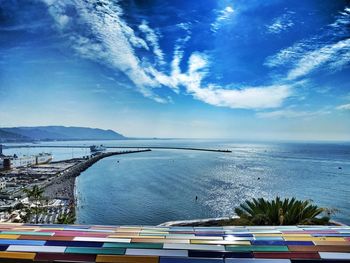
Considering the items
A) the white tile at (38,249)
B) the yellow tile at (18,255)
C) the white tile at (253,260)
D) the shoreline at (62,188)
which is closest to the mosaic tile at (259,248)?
the white tile at (253,260)

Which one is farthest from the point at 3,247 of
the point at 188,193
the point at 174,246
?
the point at 188,193

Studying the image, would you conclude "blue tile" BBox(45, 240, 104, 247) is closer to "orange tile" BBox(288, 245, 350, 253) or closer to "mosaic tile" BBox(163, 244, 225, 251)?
"mosaic tile" BBox(163, 244, 225, 251)

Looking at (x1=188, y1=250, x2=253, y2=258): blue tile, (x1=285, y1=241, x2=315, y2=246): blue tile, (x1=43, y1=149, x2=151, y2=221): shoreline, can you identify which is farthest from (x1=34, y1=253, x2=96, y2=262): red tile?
(x1=43, y1=149, x2=151, y2=221): shoreline

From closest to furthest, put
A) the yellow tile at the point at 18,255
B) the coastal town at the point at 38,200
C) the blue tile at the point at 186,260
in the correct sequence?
the blue tile at the point at 186,260 → the yellow tile at the point at 18,255 → the coastal town at the point at 38,200

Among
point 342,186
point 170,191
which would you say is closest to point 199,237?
point 170,191

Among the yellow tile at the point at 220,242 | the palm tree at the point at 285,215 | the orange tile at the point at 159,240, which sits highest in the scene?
the yellow tile at the point at 220,242

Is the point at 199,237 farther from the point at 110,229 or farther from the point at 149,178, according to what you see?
the point at 149,178

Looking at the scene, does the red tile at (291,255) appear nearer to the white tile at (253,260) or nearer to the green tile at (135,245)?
the white tile at (253,260)

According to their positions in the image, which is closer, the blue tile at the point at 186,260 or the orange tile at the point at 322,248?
the blue tile at the point at 186,260
